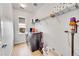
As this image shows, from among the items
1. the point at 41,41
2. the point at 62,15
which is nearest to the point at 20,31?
the point at 41,41

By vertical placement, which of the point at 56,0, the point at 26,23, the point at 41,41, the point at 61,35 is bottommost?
the point at 41,41

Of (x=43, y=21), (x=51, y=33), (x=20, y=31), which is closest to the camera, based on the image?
(x=20, y=31)

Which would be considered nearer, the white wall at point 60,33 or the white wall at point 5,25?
the white wall at point 60,33

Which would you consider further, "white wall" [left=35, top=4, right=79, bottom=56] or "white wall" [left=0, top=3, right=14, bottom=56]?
"white wall" [left=0, top=3, right=14, bottom=56]

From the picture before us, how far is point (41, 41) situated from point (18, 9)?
0.84m

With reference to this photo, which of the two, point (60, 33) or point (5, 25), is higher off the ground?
point (5, 25)

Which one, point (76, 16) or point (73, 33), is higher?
point (76, 16)

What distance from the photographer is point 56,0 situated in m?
1.10

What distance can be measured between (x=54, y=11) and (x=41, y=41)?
2.31ft

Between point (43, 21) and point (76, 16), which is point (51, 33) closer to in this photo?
point (43, 21)

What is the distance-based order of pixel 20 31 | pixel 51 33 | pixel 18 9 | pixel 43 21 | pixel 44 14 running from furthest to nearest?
pixel 43 21 < pixel 44 14 < pixel 51 33 < pixel 20 31 < pixel 18 9

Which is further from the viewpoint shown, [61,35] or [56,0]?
[61,35]

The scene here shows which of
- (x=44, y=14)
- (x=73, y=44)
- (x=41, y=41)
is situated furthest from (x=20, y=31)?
(x=73, y=44)

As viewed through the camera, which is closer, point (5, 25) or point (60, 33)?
point (60, 33)
